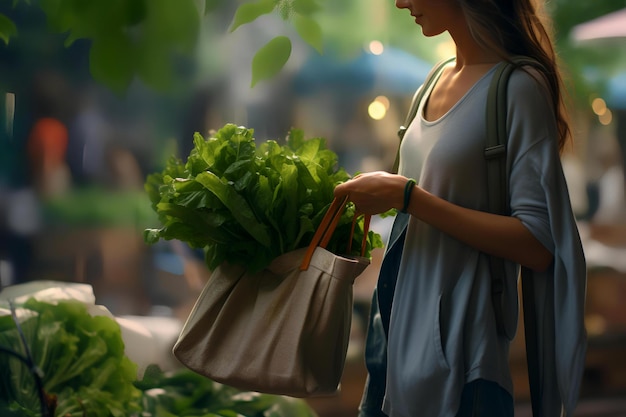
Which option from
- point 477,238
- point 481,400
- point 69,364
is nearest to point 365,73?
point 69,364

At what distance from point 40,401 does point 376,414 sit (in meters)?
0.99

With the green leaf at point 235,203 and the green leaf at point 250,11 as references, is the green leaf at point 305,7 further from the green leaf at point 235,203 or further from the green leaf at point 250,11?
the green leaf at point 235,203

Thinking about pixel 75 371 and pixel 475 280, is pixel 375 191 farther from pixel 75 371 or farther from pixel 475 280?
pixel 75 371

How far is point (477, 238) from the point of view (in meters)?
1.91

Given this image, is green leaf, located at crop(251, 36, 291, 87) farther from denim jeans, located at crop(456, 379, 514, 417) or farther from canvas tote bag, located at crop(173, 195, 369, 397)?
denim jeans, located at crop(456, 379, 514, 417)

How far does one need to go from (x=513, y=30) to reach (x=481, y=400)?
0.82m

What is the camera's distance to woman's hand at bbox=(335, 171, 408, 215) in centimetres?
192

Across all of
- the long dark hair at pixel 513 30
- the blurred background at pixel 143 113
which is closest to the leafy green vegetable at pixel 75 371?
the blurred background at pixel 143 113

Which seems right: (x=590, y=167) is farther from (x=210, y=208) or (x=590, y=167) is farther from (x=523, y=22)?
(x=210, y=208)

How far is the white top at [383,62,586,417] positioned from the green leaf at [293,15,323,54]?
3.30 feet

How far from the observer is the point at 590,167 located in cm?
475

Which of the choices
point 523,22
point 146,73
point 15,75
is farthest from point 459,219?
point 15,75

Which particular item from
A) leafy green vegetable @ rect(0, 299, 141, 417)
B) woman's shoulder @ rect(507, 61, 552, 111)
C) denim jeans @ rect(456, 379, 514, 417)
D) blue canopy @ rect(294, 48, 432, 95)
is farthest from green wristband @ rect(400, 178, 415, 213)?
blue canopy @ rect(294, 48, 432, 95)

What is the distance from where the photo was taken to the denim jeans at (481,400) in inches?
75.6
